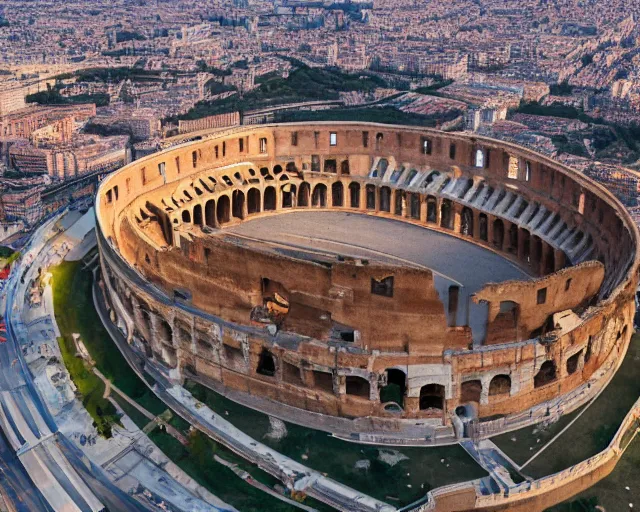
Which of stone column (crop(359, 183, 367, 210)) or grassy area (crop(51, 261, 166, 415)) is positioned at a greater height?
stone column (crop(359, 183, 367, 210))

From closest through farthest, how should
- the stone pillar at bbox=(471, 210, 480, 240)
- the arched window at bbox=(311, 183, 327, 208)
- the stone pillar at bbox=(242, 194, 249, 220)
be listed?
1. the stone pillar at bbox=(471, 210, 480, 240)
2. the stone pillar at bbox=(242, 194, 249, 220)
3. the arched window at bbox=(311, 183, 327, 208)

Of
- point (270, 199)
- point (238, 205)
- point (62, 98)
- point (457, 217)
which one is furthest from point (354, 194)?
point (62, 98)

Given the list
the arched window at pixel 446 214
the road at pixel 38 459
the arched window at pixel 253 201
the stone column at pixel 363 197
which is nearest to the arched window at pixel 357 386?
the road at pixel 38 459

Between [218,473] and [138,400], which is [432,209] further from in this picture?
[218,473]

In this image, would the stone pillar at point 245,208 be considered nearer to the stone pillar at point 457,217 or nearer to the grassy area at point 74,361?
the grassy area at point 74,361

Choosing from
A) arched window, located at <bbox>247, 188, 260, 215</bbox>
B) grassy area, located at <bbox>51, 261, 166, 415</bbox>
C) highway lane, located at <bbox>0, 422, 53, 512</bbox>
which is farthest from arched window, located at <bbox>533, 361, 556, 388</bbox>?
arched window, located at <bbox>247, 188, 260, 215</bbox>

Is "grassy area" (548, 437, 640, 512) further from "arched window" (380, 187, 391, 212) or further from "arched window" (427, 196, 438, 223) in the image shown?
"arched window" (380, 187, 391, 212)
